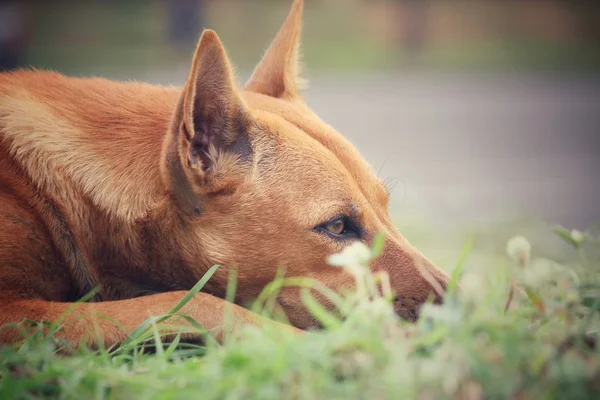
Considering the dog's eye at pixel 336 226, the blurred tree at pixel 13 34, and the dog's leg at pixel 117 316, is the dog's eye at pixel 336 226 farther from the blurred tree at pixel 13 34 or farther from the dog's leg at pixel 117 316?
the blurred tree at pixel 13 34

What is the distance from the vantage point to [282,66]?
13.4 ft

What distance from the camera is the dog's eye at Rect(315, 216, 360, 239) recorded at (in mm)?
3197

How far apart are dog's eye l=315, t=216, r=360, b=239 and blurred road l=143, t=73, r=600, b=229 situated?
3.19 meters

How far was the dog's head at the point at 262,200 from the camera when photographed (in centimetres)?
310

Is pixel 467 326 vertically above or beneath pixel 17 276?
above

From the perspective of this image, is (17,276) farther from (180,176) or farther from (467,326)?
(467,326)

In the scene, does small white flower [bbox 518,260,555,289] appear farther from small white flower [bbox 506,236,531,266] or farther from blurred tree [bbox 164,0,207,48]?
blurred tree [bbox 164,0,207,48]

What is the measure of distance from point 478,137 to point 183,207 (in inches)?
397

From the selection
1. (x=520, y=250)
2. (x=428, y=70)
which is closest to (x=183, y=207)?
(x=520, y=250)

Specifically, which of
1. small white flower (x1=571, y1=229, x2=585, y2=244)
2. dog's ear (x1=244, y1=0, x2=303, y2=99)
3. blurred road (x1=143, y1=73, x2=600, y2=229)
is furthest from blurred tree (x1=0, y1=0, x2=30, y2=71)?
small white flower (x1=571, y1=229, x2=585, y2=244)

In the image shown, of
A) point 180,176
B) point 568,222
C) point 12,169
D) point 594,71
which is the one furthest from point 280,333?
point 594,71

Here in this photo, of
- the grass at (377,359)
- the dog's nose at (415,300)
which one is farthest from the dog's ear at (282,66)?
the grass at (377,359)

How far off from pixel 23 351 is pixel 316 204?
1398 mm

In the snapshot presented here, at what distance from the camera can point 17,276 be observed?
3010 millimetres
